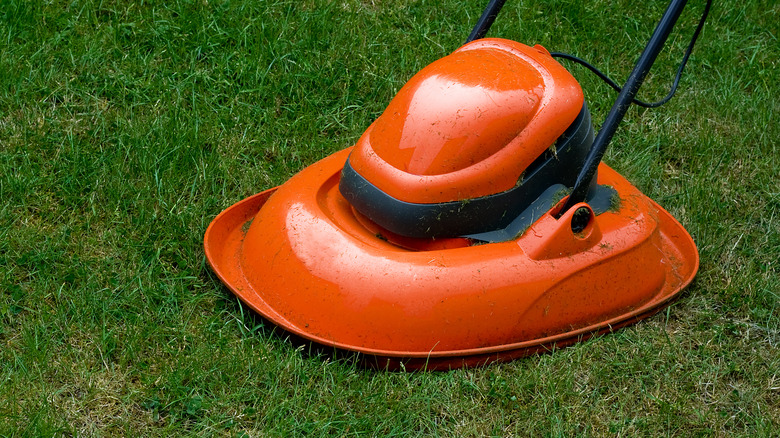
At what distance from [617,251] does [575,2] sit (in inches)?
80.9

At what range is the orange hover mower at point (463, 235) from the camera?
2307 mm

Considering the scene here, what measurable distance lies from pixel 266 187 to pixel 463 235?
40.2 inches

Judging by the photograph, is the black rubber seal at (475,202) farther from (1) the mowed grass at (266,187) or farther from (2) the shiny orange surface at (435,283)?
(1) the mowed grass at (266,187)

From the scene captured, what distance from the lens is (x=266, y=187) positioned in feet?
10.4

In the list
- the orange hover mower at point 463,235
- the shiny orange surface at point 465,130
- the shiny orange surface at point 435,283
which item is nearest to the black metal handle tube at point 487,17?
the orange hover mower at point 463,235

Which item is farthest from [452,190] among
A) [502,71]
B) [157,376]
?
[157,376]

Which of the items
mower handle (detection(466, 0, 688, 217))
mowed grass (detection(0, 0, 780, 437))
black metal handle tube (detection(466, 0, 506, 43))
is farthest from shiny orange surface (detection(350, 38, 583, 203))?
mowed grass (detection(0, 0, 780, 437))

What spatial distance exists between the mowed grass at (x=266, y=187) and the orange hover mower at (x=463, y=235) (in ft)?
0.38

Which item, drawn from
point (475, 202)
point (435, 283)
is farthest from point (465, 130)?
point (435, 283)

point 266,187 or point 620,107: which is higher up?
point 620,107

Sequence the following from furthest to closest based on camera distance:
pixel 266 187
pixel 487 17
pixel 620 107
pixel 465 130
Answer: pixel 266 187 < pixel 487 17 < pixel 620 107 < pixel 465 130

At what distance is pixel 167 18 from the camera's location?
3.76m

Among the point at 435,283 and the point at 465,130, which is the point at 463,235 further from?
the point at 465,130

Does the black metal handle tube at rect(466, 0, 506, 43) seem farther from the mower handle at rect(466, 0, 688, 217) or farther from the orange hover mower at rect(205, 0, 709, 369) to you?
the mower handle at rect(466, 0, 688, 217)
